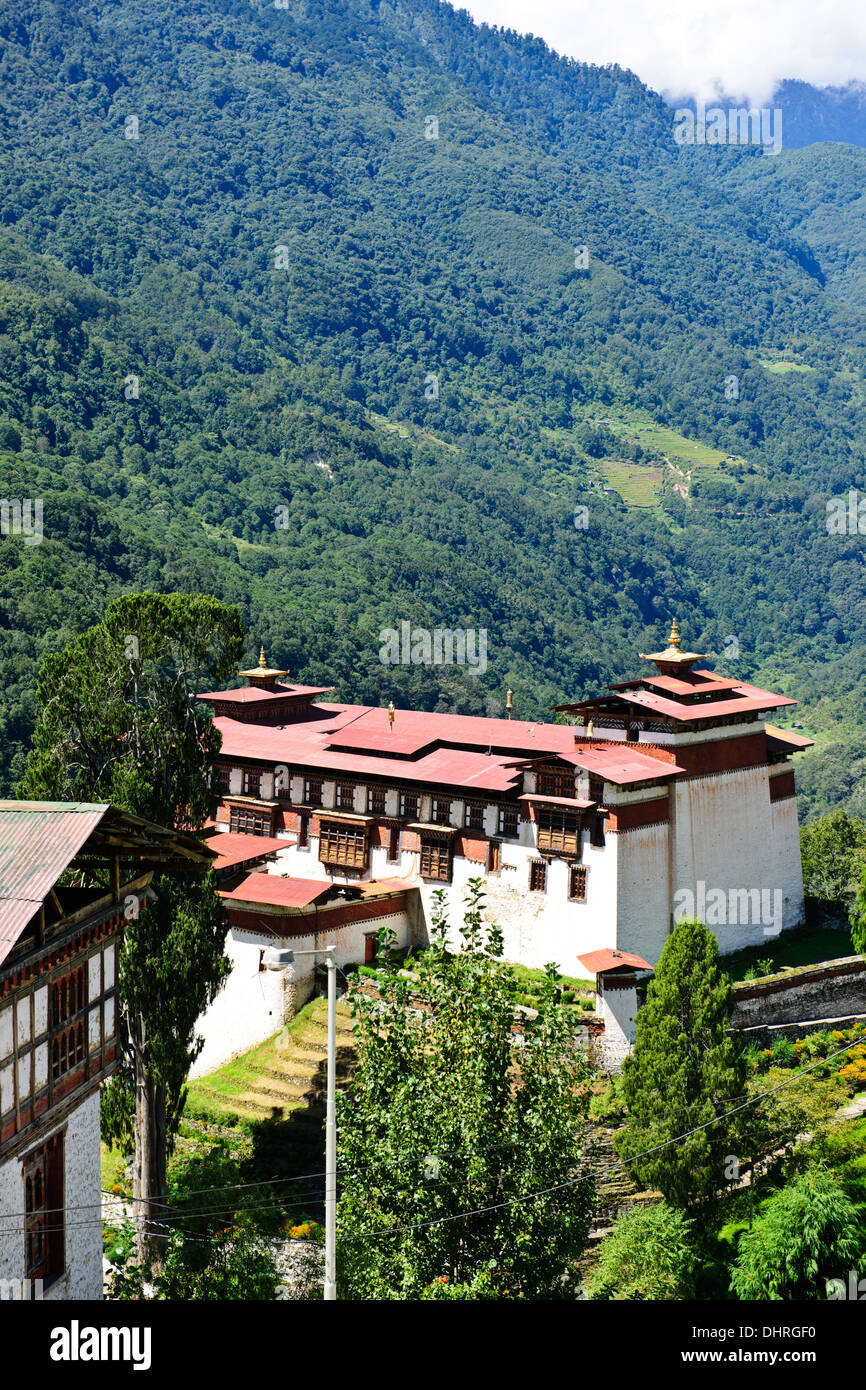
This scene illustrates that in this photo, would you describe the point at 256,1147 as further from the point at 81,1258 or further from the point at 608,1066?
the point at 81,1258

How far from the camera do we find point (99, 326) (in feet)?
584

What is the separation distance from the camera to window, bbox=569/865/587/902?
44.9m

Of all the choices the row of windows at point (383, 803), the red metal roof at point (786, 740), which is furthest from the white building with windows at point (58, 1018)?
the red metal roof at point (786, 740)

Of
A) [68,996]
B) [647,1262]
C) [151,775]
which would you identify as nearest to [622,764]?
[151,775]

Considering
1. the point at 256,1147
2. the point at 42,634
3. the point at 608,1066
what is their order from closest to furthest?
the point at 256,1147
the point at 608,1066
the point at 42,634

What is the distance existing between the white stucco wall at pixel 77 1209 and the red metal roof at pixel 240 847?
810 inches

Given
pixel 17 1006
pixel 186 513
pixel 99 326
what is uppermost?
pixel 99 326

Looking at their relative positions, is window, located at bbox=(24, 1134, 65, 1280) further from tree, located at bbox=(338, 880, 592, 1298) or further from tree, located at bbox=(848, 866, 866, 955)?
tree, located at bbox=(848, 866, 866, 955)

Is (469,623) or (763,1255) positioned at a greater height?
(469,623)

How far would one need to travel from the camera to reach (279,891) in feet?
149

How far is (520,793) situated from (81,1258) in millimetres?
23576

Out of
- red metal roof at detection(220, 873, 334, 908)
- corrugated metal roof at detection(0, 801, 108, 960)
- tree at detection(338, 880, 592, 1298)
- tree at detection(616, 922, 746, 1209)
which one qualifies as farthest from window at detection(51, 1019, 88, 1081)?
red metal roof at detection(220, 873, 334, 908)

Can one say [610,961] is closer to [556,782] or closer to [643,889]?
[643,889]

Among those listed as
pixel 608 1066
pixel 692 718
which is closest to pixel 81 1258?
pixel 608 1066
